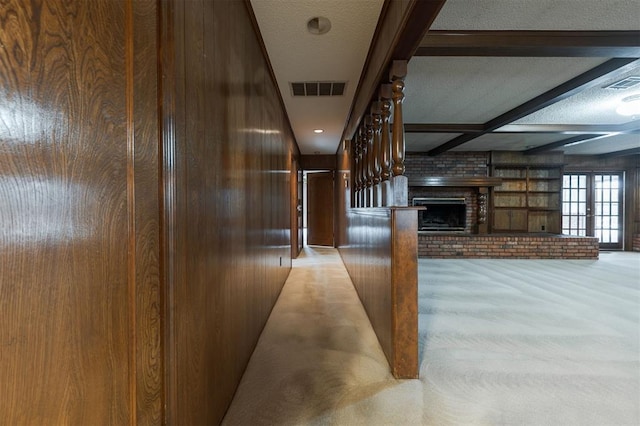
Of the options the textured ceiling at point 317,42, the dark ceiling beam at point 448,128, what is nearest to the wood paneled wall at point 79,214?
the textured ceiling at point 317,42

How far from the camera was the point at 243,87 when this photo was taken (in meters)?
1.75

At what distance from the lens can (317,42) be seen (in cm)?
221

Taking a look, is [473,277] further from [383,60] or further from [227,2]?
[227,2]

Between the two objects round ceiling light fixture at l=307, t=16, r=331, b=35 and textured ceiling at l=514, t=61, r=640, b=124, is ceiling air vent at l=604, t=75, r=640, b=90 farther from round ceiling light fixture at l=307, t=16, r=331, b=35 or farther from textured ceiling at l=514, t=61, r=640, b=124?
round ceiling light fixture at l=307, t=16, r=331, b=35

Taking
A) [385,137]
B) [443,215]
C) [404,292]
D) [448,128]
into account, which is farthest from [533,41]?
[443,215]

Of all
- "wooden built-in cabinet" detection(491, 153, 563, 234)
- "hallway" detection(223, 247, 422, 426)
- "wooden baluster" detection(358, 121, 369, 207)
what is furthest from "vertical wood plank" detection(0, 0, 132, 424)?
"wooden built-in cabinet" detection(491, 153, 563, 234)

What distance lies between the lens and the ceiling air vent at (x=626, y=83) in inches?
125

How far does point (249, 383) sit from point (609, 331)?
2940 millimetres

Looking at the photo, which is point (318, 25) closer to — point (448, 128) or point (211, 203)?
point (211, 203)

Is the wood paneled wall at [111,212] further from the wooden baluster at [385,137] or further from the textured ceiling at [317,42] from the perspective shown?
the wooden baluster at [385,137]

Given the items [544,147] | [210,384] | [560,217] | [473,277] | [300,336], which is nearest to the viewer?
[210,384]

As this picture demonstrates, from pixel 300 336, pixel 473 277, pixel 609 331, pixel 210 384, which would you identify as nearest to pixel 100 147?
pixel 210 384

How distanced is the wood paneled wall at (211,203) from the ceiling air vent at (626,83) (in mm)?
4156

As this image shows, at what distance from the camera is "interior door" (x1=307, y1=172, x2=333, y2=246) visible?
23.6ft
